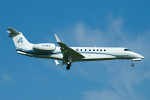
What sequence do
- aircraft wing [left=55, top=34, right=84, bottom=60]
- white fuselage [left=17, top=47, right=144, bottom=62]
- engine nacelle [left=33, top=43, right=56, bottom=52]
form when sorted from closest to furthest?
aircraft wing [left=55, top=34, right=84, bottom=60] < engine nacelle [left=33, top=43, right=56, bottom=52] < white fuselage [left=17, top=47, right=144, bottom=62]

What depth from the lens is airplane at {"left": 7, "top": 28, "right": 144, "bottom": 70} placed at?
48562 mm

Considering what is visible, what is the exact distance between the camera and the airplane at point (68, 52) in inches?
1912

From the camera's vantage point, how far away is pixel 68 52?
4834 centimetres

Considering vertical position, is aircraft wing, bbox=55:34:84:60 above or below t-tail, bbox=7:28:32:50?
below

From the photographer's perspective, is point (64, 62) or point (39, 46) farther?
point (64, 62)

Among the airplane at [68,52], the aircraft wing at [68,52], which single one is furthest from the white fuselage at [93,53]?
the aircraft wing at [68,52]

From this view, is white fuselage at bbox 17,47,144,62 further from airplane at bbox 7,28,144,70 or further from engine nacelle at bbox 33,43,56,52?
engine nacelle at bbox 33,43,56,52

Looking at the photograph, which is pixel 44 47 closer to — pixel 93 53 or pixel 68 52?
pixel 68 52

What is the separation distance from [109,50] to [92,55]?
2.29 metres

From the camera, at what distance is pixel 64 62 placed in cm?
5153

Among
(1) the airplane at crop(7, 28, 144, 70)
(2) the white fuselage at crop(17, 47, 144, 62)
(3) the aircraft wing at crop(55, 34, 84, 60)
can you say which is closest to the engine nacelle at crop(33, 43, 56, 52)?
(1) the airplane at crop(7, 28, 144, 70)

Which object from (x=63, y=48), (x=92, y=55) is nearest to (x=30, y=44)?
(x=63, y=48)

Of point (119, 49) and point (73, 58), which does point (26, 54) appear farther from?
point (119, 49)

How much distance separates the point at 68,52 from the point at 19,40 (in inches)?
251
